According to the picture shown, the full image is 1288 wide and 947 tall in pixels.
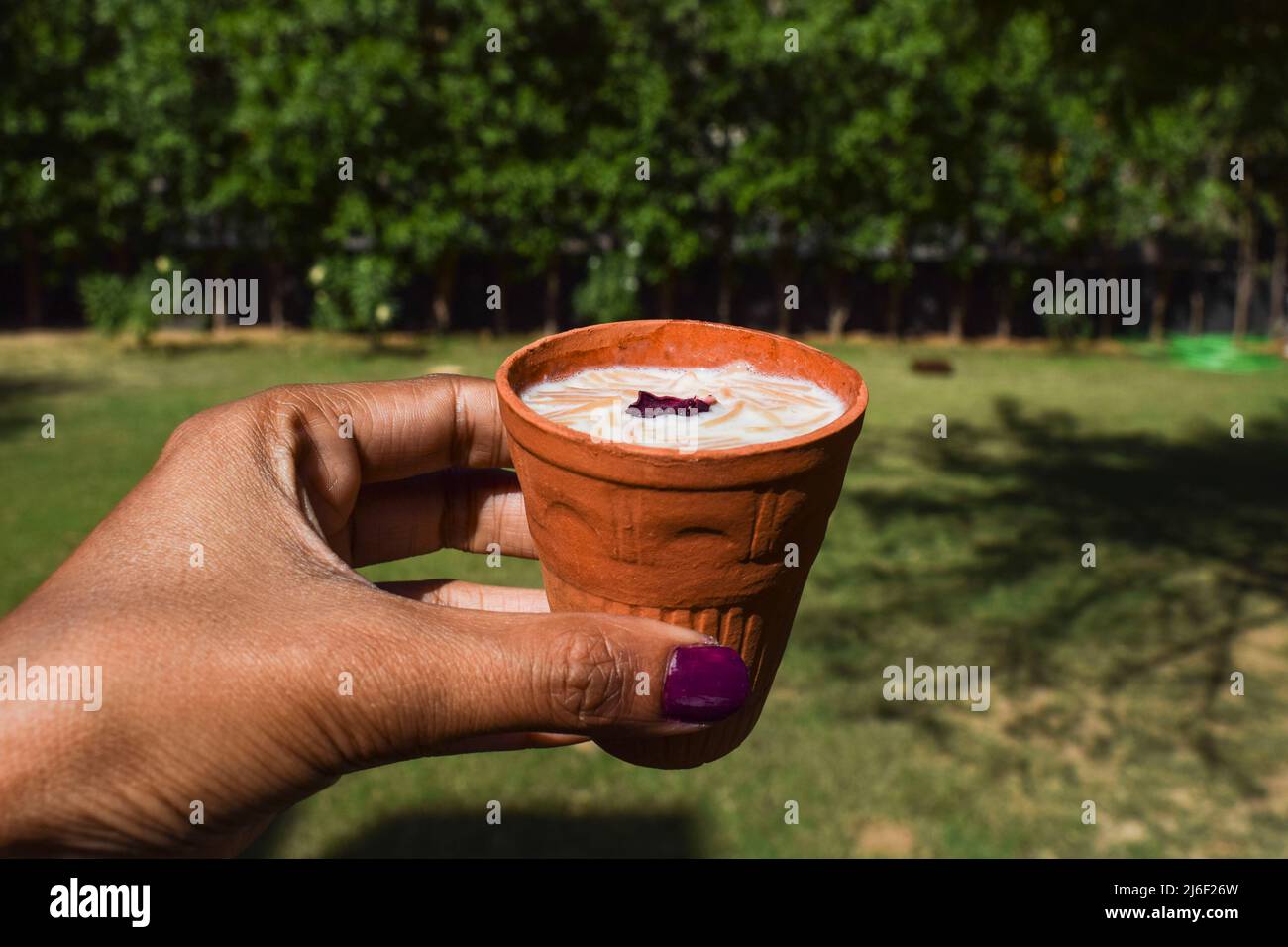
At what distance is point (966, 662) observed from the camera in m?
7.57

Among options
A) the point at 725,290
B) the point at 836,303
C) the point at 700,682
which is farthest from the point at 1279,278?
the point at 700,682

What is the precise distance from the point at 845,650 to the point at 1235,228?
16.3 metres

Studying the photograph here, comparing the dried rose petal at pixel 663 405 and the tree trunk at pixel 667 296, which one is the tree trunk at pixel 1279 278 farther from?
the dried rose petal at pixel 663 405

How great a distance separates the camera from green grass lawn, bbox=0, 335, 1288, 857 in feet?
19.0

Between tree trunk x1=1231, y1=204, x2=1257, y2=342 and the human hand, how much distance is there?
20.9 m

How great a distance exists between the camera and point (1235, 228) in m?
20.2

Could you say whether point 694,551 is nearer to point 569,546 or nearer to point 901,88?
point 569,546

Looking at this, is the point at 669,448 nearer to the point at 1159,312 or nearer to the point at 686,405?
the point at 686,405

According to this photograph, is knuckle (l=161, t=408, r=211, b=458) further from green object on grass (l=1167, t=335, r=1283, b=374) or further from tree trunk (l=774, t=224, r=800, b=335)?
green object on grass (l=1167, t=335, r=1283, b=374)

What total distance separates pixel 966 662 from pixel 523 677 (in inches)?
235

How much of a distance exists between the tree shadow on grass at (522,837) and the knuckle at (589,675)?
364 cm

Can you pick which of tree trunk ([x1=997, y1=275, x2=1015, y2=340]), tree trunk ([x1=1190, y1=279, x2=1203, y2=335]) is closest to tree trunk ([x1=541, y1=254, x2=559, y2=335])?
tree trunk ([x1=997, y1=275, x2=1015, y2=340])

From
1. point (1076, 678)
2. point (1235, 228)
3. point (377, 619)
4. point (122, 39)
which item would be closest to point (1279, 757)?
point (1076, 678)

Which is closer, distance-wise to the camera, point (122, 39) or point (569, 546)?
point (569, 546)
